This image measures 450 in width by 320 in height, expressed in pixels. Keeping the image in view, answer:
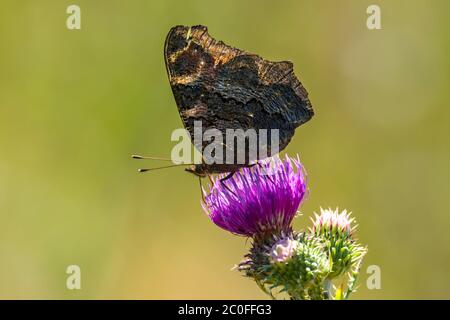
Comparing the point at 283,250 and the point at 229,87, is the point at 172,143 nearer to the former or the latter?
the point at 229,87

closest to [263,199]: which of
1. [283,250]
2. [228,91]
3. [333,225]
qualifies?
[283,250]

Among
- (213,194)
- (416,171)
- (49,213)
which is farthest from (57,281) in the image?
(416,171)

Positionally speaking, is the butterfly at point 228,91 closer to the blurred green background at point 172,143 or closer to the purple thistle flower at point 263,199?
the purple thistle flower at point 263,199

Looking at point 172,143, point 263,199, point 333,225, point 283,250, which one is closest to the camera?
point 283,250

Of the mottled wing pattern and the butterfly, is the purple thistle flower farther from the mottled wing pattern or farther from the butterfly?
the mottled wing pattern

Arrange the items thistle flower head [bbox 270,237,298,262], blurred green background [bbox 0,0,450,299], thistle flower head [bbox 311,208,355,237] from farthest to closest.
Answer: blurred green background [bbox 0,0,450,299] < thistle flower head [bbox 311,208,355,237] < thistle flower head [bbox 270,237,298,262]

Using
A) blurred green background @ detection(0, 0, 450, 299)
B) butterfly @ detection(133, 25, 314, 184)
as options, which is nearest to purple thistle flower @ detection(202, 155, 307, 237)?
butterfly @ detection(133, 25, 314, 184)
